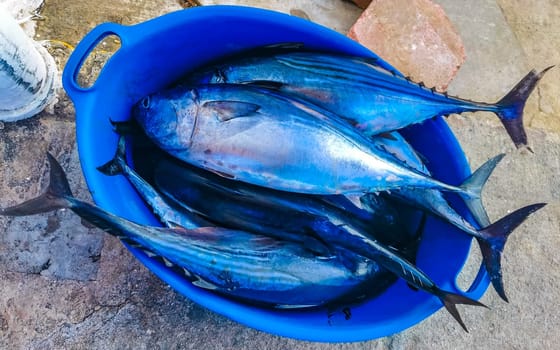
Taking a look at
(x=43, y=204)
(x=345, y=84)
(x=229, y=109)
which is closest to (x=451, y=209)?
(x=345, y=84)

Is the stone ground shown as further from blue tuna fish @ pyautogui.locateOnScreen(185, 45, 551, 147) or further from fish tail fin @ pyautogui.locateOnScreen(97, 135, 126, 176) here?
blue tuna fish @ pyautogui.locateOnScreen(185, 45, 551, 147)

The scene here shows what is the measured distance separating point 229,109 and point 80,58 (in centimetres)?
45

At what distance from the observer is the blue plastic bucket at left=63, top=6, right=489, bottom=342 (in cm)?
141

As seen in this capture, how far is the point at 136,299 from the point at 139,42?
0.93 metres

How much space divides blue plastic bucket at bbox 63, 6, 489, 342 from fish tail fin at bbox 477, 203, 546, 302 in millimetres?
39

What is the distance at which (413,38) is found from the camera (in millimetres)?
2260

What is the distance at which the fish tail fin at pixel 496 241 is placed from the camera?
4.90ft

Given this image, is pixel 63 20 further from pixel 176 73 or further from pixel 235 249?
pixel 235 249

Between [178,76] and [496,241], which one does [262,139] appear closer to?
[178,76]

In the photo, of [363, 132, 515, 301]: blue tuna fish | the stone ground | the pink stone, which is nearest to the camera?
[363, 132, 515, 301]: blue tuna fish

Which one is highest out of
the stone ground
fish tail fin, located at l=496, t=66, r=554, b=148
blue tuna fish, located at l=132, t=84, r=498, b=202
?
fish tail fin, located at l=496, t=66, r=554, b=148

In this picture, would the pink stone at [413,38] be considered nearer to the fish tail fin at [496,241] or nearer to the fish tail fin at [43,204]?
the fish tail fin at [496,241]

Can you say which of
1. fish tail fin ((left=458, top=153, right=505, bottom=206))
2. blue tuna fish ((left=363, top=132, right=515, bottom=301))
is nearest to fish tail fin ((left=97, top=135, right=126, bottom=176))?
blue tuna fish ((left=363, top=132, right=515, bottom=301))

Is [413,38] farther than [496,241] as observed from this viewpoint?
Yes
